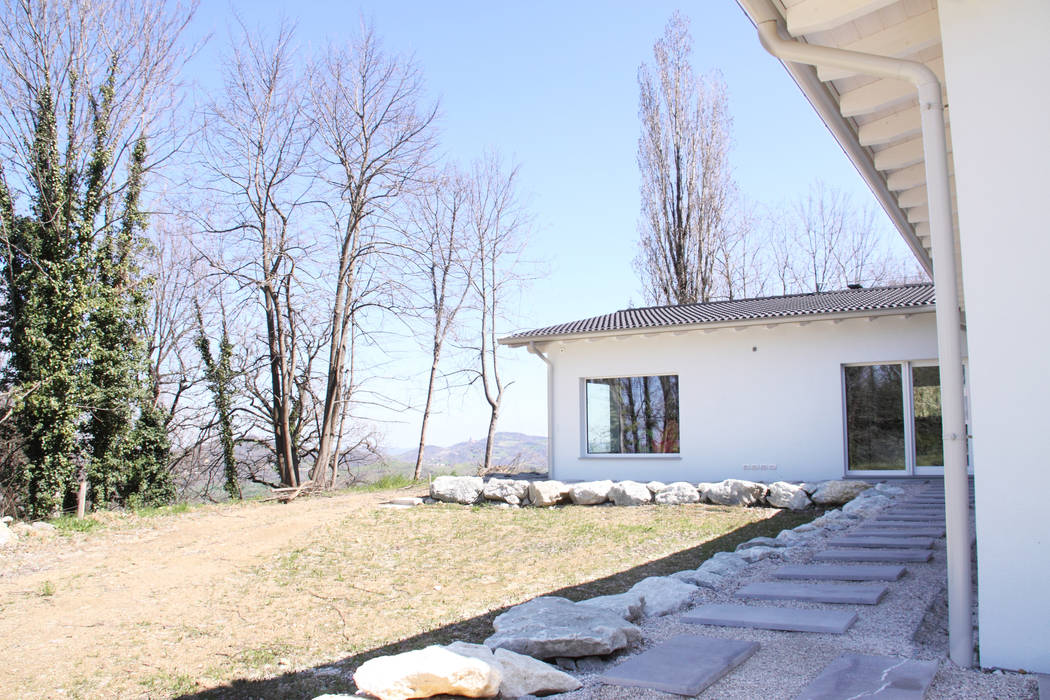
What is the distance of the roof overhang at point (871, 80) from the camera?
10.4 feet

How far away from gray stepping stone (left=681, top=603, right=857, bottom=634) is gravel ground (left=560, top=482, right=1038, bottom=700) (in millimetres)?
38

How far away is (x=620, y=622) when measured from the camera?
129 inches

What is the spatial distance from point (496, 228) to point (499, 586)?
56.1 ft

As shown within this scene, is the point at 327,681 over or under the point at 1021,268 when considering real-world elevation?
under

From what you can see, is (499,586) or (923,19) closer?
(923,19)

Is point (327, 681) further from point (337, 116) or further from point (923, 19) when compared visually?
point (337, 116)

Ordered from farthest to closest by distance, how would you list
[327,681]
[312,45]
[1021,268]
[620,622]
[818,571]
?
[312,45], [818,571], [327,681], [620,622], [1021,268]

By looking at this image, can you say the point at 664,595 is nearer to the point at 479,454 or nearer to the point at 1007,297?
the point at 1007,297

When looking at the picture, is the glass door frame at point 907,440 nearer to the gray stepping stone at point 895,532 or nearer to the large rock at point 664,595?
the gray stepping stone at point 895,532

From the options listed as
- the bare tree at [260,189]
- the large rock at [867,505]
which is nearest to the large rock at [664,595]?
the large rock at [867,505]

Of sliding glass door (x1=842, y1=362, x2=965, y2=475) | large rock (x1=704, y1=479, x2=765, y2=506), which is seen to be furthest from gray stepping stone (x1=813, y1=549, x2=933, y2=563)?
sliding glass door (x1=842, y1=362, x2=965, y2=475)

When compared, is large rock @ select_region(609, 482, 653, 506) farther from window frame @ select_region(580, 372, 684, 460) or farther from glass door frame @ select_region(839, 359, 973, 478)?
glass door frame @ select_region(839, 359, 973, 478)

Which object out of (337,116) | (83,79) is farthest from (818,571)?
(337,116)

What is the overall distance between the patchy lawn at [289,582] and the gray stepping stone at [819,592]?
1644 millimetres
